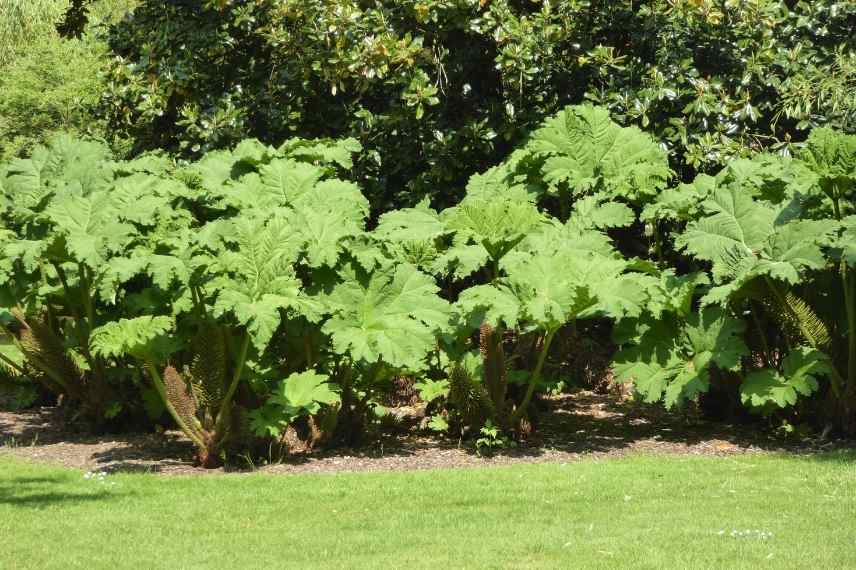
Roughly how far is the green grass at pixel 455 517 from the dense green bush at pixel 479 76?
394 cm

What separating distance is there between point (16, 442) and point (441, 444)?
10.7 feet

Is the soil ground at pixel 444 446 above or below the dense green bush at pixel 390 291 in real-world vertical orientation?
below

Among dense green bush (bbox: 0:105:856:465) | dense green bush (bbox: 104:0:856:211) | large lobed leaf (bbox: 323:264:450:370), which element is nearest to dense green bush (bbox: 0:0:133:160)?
dense green bush (bbox: 104:0:856:211)

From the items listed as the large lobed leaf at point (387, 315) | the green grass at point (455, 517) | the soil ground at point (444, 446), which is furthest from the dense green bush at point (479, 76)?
the green grass at point (455, 517)

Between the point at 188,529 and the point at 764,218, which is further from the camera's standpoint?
the point at 764,218

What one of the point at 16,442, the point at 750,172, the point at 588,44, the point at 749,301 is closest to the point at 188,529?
the point at 16,442

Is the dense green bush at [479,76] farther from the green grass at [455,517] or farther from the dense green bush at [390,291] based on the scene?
the green grass at [455,517]

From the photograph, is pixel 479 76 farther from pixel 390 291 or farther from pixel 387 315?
pixel 387 315

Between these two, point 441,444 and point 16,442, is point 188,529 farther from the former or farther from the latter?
point 16,442

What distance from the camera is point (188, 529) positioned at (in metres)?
6.03

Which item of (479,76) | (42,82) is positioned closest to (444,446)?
(479,76)

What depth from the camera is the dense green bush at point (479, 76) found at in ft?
34.1

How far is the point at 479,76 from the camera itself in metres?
11.5

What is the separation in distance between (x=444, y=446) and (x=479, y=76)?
4560mm
